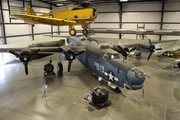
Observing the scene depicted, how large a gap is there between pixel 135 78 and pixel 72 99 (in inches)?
174

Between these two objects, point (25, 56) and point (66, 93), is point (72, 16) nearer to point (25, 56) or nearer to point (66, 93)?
point (25, 56)

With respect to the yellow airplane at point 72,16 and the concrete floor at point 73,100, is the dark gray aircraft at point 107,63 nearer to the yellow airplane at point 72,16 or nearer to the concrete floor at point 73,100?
the concrete floor at point 73,100

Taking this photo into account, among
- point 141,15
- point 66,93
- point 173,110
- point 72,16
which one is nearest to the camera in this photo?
point 173,110

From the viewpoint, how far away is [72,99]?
10.1 m

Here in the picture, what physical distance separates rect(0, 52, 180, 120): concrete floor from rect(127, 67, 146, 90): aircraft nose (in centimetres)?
140

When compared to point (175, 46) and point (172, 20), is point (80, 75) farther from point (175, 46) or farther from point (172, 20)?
point (172, 20)

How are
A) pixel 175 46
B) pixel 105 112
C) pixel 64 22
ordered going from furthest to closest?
pixel 175 46
pixel 64 22
pixel 105 112

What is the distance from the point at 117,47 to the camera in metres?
15.7

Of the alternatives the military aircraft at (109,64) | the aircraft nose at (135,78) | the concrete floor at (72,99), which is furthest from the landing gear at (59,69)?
the aircraft nose at (135,78)

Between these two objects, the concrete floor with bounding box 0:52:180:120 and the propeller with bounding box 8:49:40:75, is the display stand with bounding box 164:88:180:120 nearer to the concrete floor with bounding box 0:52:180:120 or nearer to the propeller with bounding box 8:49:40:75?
the concrete floor with bounding box 0:52:180:120

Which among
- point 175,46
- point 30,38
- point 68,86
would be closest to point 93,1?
point 30,38

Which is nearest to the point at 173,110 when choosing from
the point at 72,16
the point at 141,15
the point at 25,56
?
the point at 25,56

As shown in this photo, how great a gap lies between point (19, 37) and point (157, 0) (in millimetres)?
25471

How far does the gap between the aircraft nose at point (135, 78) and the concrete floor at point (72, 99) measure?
4.58ft
